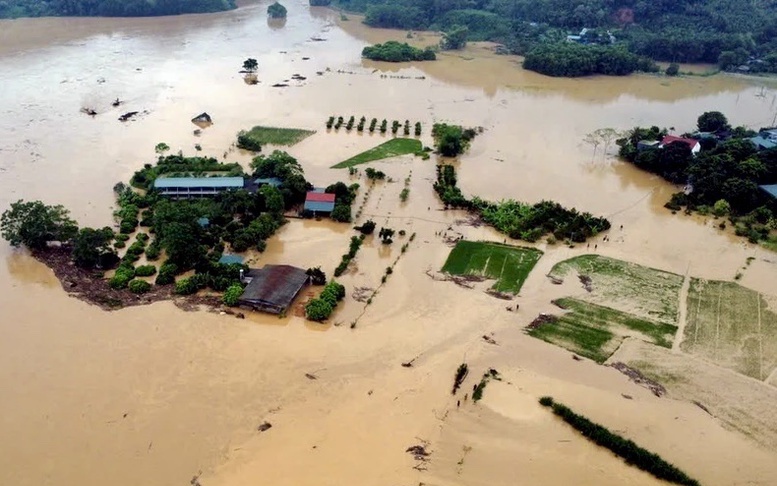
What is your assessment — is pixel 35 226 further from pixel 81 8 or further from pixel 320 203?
pixel 81 8

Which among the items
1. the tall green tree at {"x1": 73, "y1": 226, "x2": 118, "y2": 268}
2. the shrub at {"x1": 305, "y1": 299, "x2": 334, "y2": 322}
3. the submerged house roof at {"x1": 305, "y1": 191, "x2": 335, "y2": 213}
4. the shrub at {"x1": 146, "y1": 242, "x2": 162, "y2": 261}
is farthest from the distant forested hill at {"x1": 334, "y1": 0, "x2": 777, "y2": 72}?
the tall green tree at {"x1": 73, "y1": 226, "x2": 118, "y2": 268}

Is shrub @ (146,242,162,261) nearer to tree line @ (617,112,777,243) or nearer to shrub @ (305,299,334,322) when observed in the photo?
shrub @ (305,299,334,322)

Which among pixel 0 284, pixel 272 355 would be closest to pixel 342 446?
pixel 272 355

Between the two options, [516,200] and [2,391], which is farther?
[516,200]

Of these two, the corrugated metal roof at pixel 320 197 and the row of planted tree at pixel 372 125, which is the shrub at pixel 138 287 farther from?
the row of planted tree at pixel 372 125

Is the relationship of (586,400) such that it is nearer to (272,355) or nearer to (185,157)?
(272,355)
